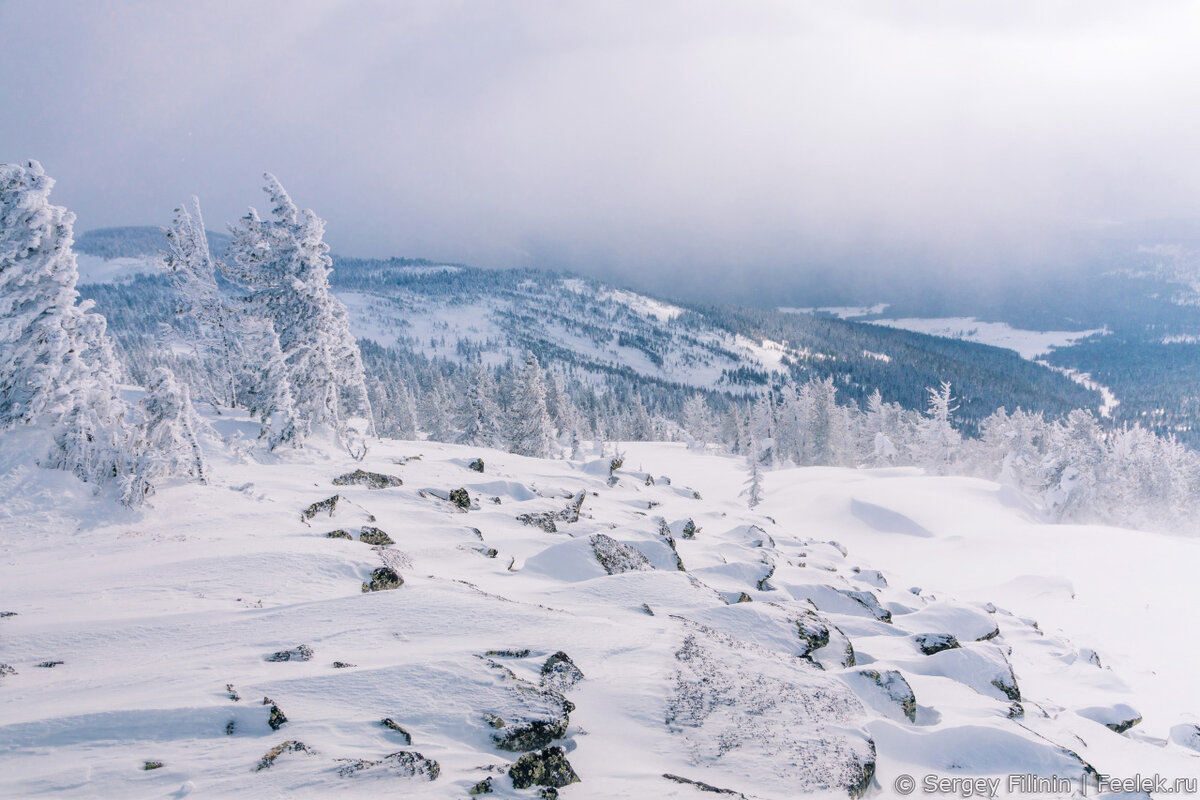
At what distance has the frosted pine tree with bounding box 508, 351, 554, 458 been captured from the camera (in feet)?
138

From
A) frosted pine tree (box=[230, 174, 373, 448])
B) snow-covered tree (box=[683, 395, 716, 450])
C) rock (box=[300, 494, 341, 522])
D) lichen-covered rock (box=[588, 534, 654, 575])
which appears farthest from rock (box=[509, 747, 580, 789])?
snow-covered tree (box=[683, 395, 716, 450])

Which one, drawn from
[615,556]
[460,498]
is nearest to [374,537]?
[460,498]

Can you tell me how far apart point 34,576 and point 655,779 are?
984 cm

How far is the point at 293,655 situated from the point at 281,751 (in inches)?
73.1

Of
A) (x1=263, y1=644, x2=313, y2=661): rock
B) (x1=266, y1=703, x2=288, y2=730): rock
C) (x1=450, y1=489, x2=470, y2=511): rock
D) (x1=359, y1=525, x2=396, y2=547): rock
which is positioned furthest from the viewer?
(x1=450, y1=489, x2=470, y2=511): rock

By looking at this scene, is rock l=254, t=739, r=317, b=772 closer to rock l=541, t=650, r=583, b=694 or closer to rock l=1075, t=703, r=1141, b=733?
rock l=541, t=650, r=583, b=694

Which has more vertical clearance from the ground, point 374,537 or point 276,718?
point 276,718

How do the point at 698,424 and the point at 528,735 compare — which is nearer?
the point at 528,735

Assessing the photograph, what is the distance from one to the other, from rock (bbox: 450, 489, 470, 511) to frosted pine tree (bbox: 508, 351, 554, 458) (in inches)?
1061

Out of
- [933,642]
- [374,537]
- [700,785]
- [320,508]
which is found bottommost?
[933,642]

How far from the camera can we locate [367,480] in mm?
14750

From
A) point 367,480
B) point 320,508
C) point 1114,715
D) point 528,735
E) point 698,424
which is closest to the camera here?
point 528,735

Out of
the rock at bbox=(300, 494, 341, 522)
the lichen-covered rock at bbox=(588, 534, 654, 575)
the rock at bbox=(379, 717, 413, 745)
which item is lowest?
the lichen-covered rock at bbox=(588, 534, 654, 575)

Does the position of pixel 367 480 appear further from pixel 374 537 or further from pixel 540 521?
pixel 540 521
